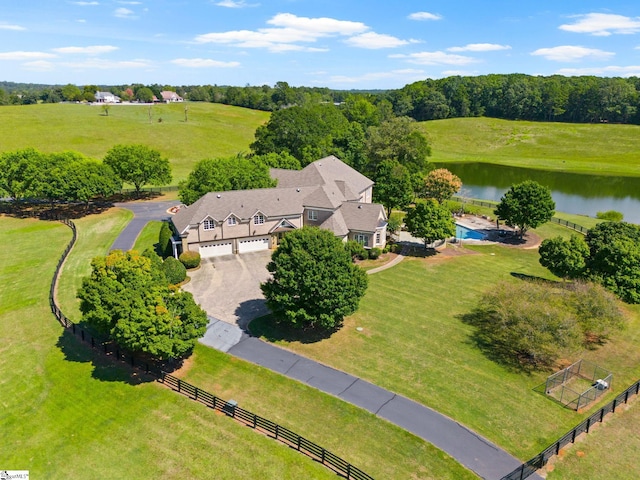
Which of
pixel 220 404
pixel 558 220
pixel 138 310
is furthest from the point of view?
pixel 558 220

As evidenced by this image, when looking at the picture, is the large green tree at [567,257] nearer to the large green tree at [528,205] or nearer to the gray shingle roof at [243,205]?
the large green tree at [528,205]

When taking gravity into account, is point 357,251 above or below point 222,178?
below

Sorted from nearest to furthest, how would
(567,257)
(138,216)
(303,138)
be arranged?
(567,257) < (138,216) < (303,138)

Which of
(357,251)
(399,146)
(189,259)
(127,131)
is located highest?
(127,131)

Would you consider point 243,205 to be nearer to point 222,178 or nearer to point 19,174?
point 222,178

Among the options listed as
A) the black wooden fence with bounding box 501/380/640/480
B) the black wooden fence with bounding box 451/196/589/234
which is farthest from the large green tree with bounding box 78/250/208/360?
the black wooden fence with bounding box 451/196/589/234

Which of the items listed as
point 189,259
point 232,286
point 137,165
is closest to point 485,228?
point 232,286
